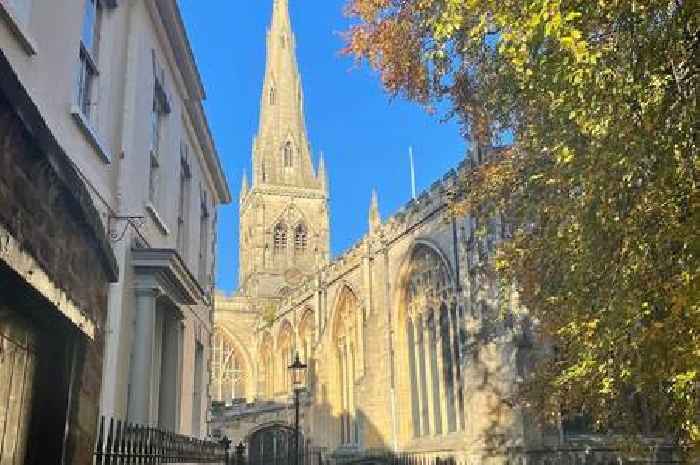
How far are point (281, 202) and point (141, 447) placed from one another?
59.1m

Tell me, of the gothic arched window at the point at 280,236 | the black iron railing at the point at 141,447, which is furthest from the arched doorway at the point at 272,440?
the black iron railing at the point at 141,447

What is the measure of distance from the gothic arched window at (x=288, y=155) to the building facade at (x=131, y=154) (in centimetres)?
5268

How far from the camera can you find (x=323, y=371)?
39562 mm

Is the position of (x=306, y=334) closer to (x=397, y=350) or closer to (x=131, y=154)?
(x=397, y=350)

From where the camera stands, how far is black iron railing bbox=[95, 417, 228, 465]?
183 inches

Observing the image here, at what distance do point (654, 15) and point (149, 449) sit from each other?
5.66 meters

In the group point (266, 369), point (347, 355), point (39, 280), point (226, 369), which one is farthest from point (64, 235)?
point (226, 369)

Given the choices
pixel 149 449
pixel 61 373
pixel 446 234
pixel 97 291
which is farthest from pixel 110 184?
pixel 446 234

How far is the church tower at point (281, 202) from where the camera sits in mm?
61719

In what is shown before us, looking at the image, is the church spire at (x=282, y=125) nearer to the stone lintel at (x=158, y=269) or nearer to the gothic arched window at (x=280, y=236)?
the gothic arched window at (x=280, y=236)

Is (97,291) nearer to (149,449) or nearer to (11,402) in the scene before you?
(11,402)

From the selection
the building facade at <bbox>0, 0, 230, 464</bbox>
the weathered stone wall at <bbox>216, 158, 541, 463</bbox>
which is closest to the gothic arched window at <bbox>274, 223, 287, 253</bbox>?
the weathered stone wall at <bbox>216, 158, 541, 463</bbox>

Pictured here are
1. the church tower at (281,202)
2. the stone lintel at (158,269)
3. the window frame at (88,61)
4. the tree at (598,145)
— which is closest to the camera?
the tree at (598,145)

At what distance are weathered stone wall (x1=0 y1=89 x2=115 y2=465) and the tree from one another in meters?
3.30
